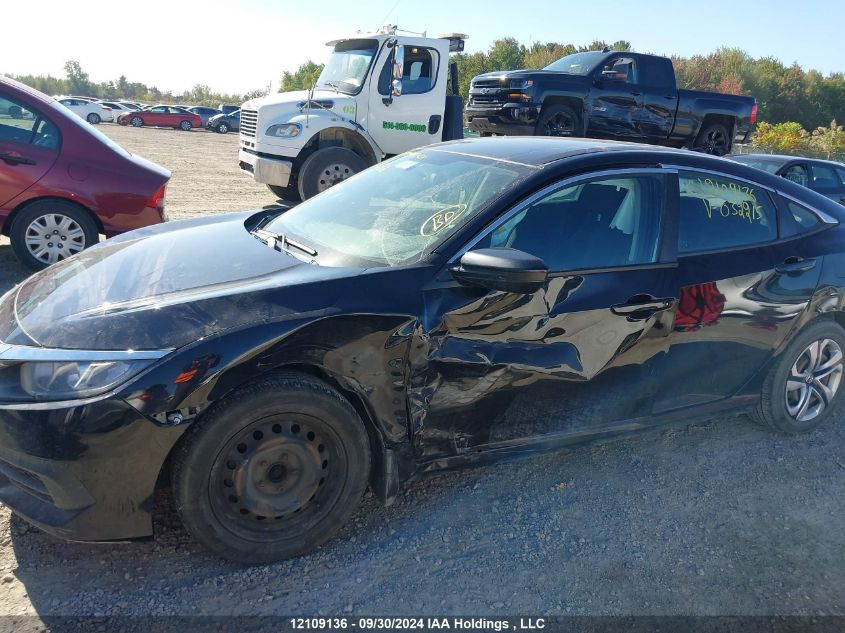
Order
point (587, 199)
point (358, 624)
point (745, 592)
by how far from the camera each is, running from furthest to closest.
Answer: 1. point (587, 199)
2. point (745, 592)
3. point (358, 624)

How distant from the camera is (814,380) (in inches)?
159

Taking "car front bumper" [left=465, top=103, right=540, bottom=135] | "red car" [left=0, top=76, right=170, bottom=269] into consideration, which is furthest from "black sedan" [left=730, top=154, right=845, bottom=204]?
"red car" [left=0, top=76, right=170, bottom=269]

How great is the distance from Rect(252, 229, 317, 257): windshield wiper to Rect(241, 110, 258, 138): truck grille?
24.4ft

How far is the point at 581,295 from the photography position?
9.92ft

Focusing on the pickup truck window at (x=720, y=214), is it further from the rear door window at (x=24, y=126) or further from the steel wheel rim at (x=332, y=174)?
the steel wheel rim at (x=332, y=174)

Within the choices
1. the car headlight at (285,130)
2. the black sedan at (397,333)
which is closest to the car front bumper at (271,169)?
the car headlight at (285,130)

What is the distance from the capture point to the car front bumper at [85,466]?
2.28 m

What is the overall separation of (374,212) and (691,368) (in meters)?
1.79

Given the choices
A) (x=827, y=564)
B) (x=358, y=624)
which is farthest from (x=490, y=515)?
(x=827, y=564)

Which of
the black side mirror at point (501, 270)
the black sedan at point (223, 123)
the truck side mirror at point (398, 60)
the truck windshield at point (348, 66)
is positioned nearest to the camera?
the black side mirror at point (501, 270)

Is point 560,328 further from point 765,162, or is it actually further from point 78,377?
point 765,162

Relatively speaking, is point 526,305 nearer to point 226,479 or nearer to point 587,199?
point 587,199

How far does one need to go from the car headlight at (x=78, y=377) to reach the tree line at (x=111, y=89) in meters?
90.0

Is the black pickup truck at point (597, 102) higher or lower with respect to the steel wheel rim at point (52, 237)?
higher
